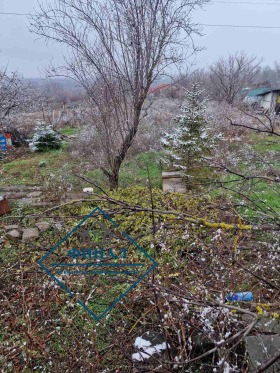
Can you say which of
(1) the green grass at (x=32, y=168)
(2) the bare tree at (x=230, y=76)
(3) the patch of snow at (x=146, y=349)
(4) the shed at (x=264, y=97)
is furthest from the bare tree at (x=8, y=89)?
(4) the shed at (x=264, y=97)

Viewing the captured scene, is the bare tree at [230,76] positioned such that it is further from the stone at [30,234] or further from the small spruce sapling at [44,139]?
the stone at [30,234]

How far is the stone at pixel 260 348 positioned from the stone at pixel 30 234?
9.73ft

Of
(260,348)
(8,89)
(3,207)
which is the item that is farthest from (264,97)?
(260,348)

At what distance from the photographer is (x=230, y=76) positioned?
708 inches

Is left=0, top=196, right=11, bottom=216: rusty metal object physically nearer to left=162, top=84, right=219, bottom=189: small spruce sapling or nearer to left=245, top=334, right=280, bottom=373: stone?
left=162, top=84, right=219, bottom=189: small spruce sapling

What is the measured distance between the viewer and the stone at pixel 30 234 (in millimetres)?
3686

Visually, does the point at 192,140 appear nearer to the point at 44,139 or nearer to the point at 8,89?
the point at 44,139

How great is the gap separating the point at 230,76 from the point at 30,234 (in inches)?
710

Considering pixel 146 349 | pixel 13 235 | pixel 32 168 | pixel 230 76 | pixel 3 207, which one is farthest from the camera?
pixel 230 76

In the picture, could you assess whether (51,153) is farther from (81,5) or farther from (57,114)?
(57,114)

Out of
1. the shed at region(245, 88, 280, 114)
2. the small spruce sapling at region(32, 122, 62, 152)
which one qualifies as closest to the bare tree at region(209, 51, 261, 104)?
the shed at region(245, 88, 280, 114)

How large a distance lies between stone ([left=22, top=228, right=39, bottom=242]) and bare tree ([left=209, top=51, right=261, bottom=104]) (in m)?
15.8

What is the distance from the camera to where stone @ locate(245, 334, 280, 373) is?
1.58 metres

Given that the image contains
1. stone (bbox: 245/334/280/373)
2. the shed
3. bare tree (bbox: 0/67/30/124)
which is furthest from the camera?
the shed
